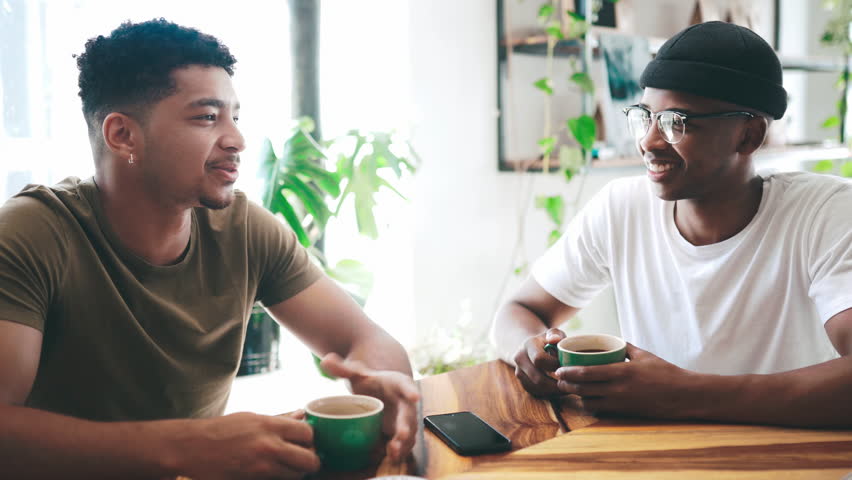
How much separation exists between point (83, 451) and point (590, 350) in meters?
0.77

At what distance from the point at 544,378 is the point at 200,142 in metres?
0.76

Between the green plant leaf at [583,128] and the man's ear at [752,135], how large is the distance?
1.28 meters

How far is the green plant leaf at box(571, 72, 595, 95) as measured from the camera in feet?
8.94

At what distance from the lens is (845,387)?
3.43ft

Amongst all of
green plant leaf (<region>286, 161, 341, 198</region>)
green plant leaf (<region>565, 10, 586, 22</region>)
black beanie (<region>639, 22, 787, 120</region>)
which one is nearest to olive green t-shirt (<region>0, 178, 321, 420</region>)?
green plant leaf (<region>286, 161, 341, 198</region>)

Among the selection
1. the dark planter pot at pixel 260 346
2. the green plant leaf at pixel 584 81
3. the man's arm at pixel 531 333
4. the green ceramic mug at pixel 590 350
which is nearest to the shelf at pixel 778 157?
the green plant leaf at pixel 584 81

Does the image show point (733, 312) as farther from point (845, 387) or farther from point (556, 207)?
point (556, 207)

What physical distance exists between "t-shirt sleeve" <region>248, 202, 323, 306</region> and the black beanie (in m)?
0.83

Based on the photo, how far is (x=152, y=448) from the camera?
87cm

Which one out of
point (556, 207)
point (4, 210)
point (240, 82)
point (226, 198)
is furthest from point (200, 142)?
point (556, 207)

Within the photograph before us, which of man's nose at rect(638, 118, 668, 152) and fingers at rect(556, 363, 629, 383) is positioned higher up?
man's nose at rect(638, 118, 668, 152)

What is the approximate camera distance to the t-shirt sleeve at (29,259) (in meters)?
1.05

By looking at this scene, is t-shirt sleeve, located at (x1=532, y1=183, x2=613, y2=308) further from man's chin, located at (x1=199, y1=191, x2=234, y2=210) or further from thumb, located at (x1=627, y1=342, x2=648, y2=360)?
man's chin, located at (x1=199, y1=191, x2=234, y2=210)

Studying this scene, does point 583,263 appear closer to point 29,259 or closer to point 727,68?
point 727,68
